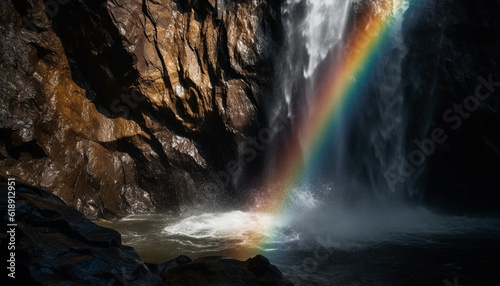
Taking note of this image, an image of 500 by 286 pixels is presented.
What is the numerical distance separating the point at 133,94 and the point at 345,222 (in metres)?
7.39

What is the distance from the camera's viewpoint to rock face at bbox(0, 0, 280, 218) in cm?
790

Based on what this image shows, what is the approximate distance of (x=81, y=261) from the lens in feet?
10.3

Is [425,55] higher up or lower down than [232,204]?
higher up

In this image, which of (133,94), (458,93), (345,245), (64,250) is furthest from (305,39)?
(64,250)

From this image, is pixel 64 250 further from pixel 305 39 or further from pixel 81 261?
pixel 305 39

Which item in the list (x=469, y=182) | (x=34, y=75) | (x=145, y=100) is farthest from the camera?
(x=469, y=182)

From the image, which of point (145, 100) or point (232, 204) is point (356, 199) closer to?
point (232, 204)

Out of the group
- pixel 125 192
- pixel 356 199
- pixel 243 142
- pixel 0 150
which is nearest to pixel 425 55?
pixel 356 199

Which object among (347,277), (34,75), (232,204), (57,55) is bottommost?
(347,277)

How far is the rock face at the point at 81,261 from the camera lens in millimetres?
2969

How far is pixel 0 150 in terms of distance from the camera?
290 inches

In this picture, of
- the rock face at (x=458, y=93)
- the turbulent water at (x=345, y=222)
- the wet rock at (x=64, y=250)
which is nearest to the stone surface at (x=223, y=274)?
the wet rock at (x=64, y=250)

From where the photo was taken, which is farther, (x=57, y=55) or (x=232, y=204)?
(x=232, y=204)

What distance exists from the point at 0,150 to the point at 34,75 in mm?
2222
